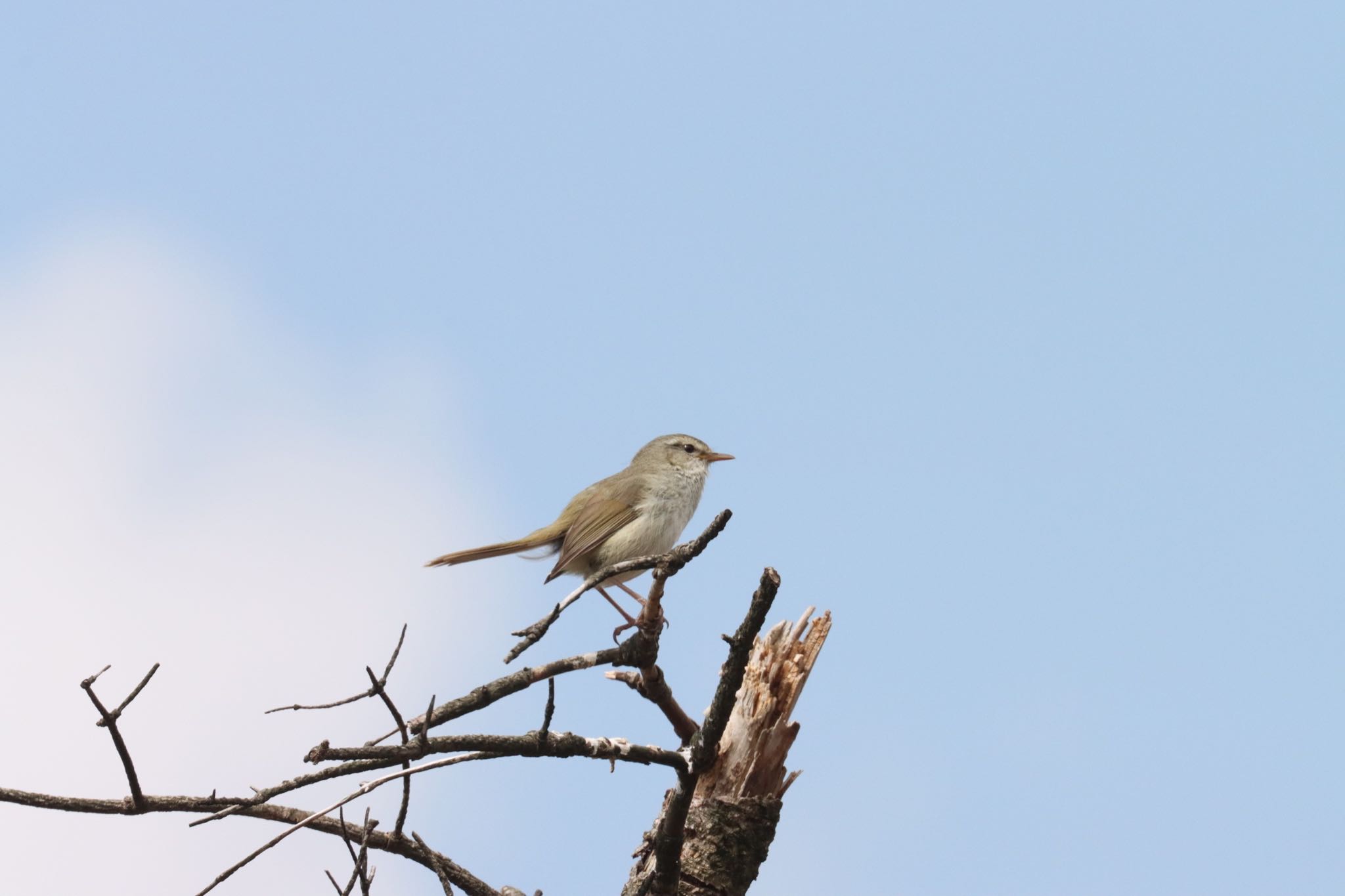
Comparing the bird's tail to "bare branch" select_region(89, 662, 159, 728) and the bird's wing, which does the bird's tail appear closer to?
the bird's wing

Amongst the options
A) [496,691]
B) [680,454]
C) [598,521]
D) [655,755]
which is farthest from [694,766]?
[680,454]

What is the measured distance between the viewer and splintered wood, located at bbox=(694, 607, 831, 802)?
640 centimetres

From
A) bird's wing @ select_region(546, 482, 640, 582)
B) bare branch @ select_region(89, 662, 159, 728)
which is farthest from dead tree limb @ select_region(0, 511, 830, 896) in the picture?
bird's wing @ select_region(546, 482, 640, 582)

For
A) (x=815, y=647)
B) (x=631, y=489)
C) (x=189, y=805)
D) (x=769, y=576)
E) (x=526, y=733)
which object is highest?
(x=631, y=489)

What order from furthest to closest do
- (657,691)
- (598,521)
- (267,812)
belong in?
(598,521), (657,691), (267,812)

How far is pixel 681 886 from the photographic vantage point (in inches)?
247

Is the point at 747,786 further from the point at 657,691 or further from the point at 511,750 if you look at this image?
the point at 511,750

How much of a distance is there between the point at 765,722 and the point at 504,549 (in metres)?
3.05

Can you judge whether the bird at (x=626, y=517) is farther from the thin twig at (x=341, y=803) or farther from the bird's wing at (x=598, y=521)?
the thin twig at (x=341, y=803)

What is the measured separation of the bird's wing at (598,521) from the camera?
831cm

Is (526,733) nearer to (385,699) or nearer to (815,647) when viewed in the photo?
(385,699)

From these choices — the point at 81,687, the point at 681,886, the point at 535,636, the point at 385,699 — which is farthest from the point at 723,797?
the point at 81,687

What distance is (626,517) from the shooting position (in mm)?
8586

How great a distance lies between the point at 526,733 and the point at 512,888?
1.38 meters
